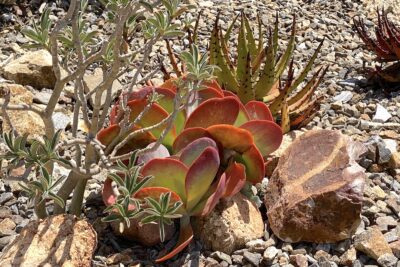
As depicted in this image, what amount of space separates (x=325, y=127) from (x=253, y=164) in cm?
84

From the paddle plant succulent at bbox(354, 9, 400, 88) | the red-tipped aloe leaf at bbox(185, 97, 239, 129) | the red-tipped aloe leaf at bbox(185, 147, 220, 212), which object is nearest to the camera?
the red-tipped aloe leaf at bbox(185, 147, 220, 212)

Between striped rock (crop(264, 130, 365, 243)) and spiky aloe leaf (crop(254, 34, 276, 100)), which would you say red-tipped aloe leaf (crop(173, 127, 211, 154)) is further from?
spiky aloe leaf (crop(254, 34, 276, 100))

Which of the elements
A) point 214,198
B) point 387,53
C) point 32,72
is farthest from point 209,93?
point 387,53

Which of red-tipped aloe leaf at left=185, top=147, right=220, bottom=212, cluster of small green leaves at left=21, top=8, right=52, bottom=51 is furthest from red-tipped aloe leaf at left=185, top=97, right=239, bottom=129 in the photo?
cluster of small green leaves at left=21, top=8, right=52, bottom=51

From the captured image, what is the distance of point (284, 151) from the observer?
8.09 ft

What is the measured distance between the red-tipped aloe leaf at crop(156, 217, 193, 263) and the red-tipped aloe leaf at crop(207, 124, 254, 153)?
311 millimetres

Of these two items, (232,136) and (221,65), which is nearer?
(232,136)

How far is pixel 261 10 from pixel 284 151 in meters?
2.41

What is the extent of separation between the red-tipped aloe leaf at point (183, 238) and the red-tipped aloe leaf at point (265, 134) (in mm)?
420

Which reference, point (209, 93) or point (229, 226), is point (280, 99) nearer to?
point (209, 93)

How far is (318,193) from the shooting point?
83.4 inches

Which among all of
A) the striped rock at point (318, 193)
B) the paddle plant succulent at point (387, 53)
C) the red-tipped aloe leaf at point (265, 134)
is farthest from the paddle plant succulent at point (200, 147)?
the paddle plant succulent at point (387, 53)

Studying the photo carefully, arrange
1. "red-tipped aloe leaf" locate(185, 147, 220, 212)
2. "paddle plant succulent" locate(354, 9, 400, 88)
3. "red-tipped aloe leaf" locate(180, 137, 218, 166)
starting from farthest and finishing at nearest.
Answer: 1. "paddle plant succulent" locate(354, 9, 400, 88)
2. "red-tipped aloe leaf" locate(180, 137, 218, 166)
3. "red-tipped aloe leaf" locate(185, 147, 220, 212)

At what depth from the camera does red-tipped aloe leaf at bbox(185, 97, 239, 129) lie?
226 cm
